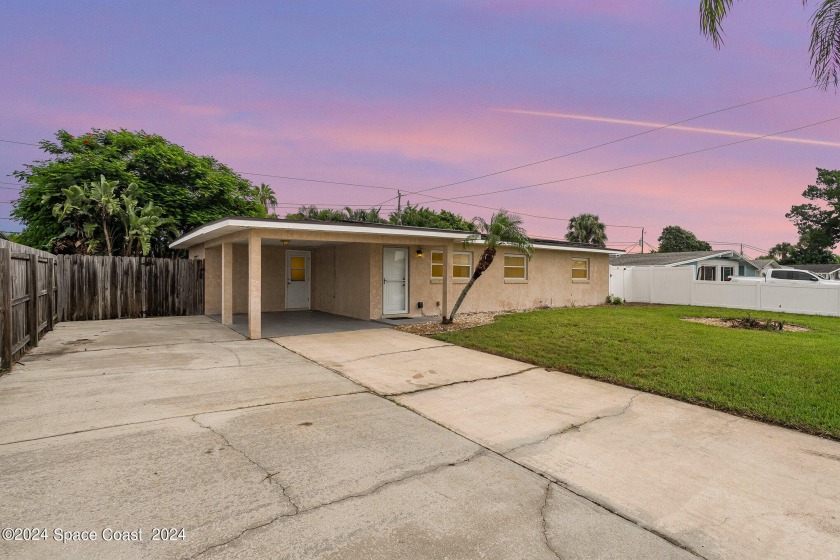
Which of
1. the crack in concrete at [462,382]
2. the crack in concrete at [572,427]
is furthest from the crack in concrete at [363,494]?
the crack in concrete at [462,382]

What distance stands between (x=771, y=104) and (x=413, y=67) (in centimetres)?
1270

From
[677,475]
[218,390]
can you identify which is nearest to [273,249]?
[218,390]

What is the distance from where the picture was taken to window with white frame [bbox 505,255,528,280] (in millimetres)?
14812

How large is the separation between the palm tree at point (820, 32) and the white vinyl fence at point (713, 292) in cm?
1232

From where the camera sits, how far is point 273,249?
14.1 metres

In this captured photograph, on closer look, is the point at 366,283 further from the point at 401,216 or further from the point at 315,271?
the point at 401,216

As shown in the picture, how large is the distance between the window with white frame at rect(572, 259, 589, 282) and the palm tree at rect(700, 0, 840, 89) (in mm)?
11541

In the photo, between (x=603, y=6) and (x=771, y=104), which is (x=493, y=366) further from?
(x=771, y=104)

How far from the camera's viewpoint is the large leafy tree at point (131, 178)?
16.1m

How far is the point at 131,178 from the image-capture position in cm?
1706

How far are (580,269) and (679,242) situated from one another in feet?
145

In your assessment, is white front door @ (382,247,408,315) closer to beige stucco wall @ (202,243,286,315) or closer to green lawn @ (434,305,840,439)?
green lawn @ (434,305,840,439)

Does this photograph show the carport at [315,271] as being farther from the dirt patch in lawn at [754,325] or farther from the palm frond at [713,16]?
the dirt patch in lawn at [754,325]

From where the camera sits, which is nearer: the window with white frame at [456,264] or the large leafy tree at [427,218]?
the window with white frame at [456,264]
